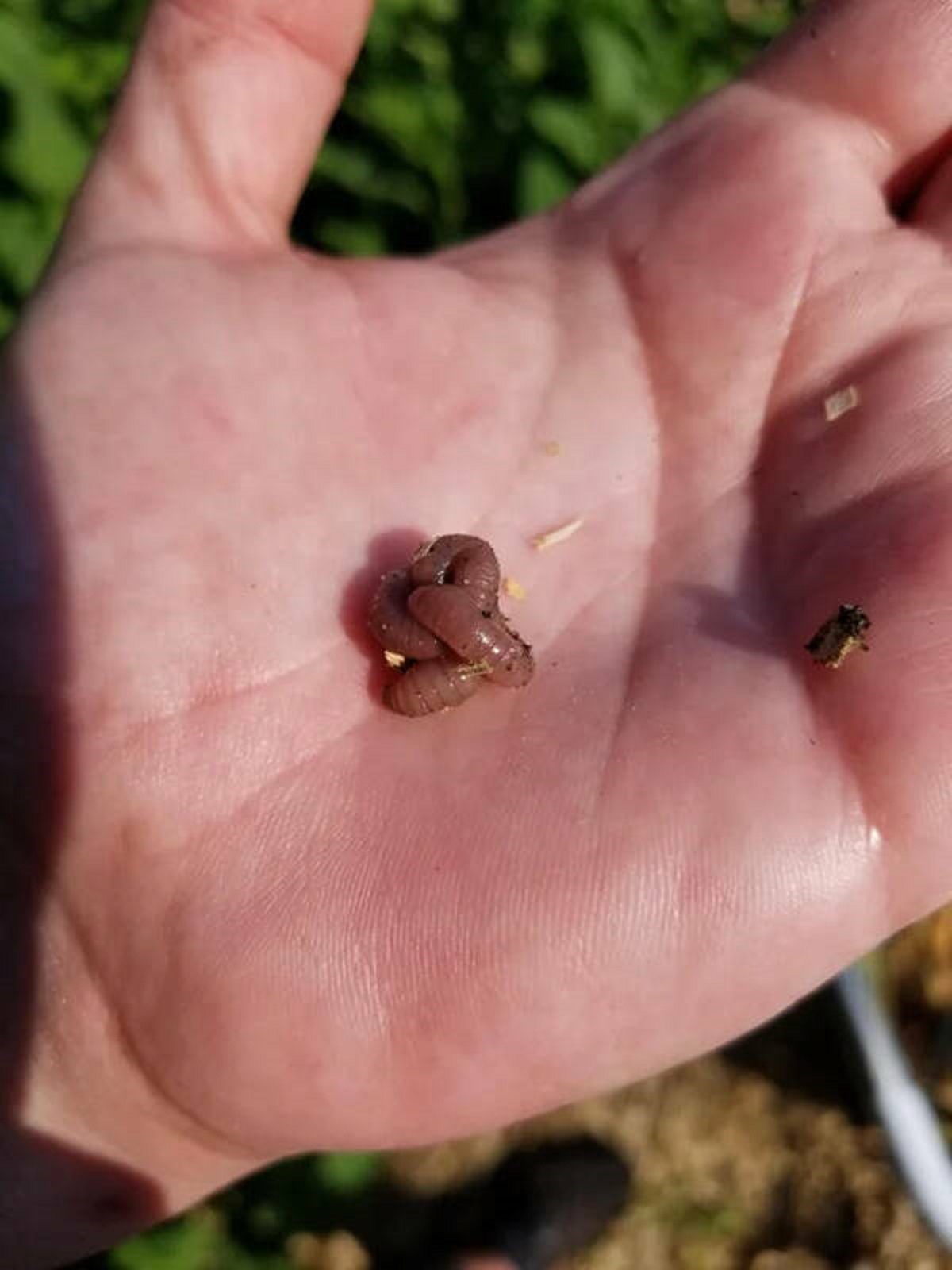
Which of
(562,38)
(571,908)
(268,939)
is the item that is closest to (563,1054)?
(571,908)

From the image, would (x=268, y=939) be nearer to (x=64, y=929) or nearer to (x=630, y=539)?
(x=64, y=929)

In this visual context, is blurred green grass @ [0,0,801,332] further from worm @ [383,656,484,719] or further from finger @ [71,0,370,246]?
Answer: worm @ [383,656,484,719]

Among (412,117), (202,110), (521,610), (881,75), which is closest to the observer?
(521,610)

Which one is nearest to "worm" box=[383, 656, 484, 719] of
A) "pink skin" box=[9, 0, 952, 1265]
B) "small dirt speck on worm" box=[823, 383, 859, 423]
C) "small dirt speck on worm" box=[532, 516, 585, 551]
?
"pink skin" box=[9, 0, 952, 1265]

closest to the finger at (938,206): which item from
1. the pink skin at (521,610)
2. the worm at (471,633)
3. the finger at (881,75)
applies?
the pink skin at (521,610)

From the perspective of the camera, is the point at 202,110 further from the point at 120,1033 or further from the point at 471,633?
the point at 120,1033

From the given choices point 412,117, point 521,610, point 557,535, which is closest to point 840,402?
point 557,535

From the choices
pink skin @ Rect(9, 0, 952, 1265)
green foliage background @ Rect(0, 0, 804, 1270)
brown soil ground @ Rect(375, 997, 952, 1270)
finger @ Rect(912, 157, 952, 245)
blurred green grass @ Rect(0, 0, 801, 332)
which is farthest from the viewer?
brown soil ground @ Rect(375, 997, 952, 1270)

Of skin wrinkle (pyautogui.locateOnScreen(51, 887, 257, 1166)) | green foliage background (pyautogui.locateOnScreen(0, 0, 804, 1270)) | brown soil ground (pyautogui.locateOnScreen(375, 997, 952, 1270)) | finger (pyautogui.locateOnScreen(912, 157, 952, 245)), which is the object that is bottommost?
brown soil ground (pyautogui.locateOnScreen(375, 997, 952, 1270))
